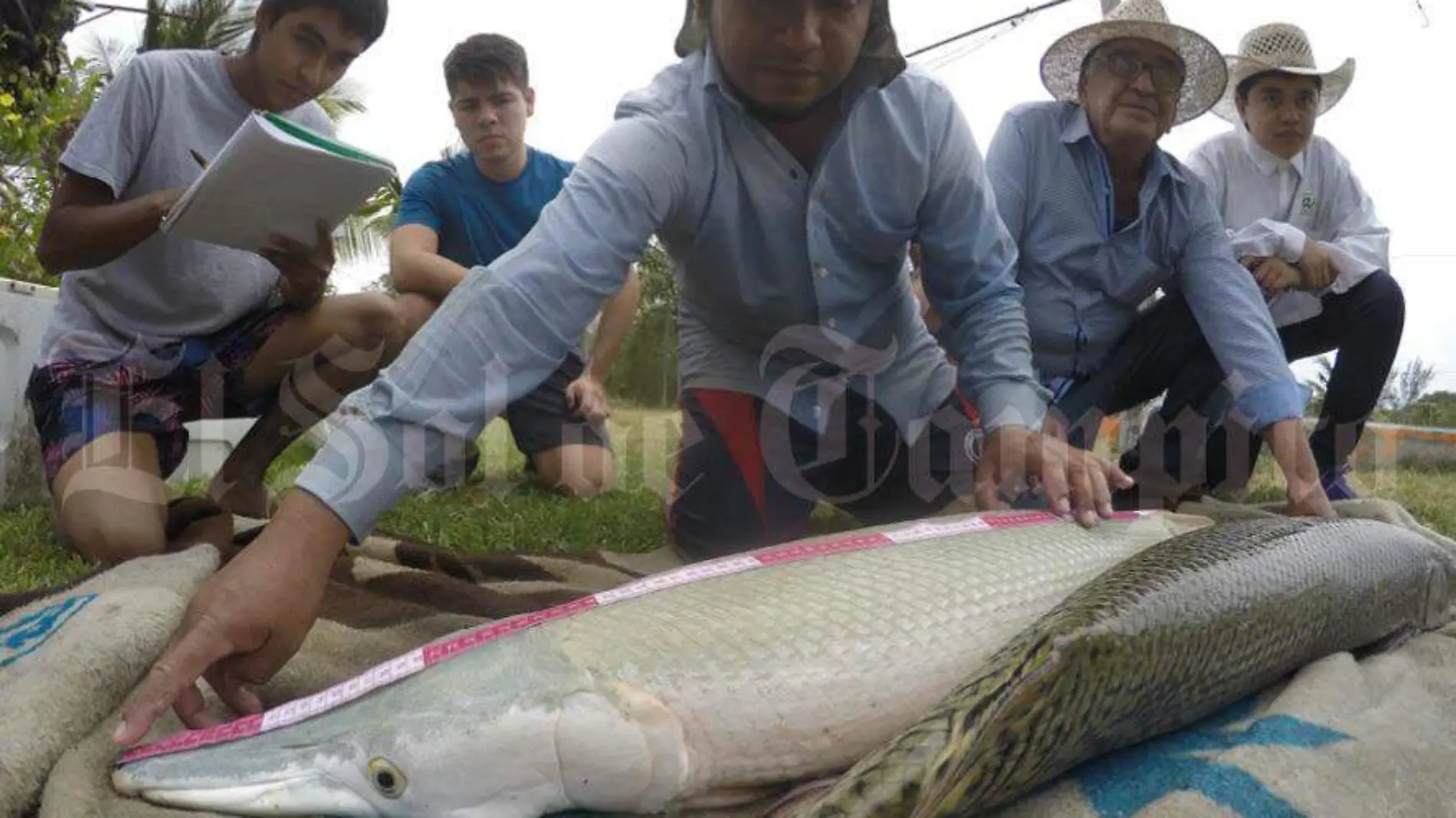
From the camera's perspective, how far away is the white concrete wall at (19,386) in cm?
390

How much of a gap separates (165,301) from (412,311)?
762 millimetres

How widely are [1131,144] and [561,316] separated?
202 cm

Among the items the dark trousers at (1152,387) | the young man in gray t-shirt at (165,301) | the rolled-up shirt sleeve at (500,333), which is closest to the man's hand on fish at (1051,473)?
the rolled-up shirt sleeve at (500,333)

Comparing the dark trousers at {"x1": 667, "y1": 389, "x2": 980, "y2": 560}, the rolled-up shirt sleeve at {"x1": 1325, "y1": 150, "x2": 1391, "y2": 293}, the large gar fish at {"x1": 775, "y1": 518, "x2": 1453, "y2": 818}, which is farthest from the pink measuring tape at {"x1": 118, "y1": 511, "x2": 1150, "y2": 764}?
the rolled-up shirt sleeve at {"x1": 1325, "y1": 150, "x2": 1391, "y2": 293}

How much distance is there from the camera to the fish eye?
44.9 inches

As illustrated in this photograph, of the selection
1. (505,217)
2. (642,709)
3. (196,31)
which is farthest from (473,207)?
(196,31)

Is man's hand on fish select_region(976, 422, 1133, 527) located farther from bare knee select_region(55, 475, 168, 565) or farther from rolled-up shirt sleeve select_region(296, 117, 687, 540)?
bare knee select_region(55, 475, 168, 565)

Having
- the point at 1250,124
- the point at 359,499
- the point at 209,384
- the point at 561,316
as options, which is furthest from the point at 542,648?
the point at 1250,124

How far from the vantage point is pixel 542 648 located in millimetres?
1246

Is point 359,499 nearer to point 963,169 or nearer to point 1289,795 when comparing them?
point 1289,795

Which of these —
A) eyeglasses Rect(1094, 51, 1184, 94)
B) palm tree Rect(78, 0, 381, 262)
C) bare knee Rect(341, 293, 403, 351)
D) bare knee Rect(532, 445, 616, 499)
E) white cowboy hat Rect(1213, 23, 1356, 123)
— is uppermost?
palm tree Rect(78, 0, 381, 262)

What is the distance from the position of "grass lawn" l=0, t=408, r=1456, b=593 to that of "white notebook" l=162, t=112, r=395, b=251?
93cm

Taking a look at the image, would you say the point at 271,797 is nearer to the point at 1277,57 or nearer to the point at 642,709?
the point at 642,709

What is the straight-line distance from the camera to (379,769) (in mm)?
1142
